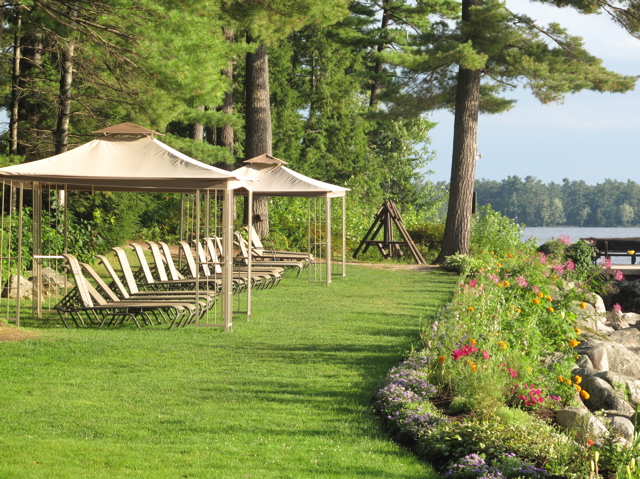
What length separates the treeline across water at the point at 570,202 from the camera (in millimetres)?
66625

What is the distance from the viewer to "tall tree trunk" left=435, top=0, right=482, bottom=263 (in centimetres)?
2269

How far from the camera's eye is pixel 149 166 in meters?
11.4

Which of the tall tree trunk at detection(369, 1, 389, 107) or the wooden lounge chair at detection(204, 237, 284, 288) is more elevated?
the tall tree trunk at detection(369, 1, 389, 107)

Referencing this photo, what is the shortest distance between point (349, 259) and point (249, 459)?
18.6 meters

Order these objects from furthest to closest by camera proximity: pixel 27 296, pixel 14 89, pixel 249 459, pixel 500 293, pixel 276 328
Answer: pixel 14 89 < pixel 27 296 < pixel 276 328 < pixel 500 293 < pixel 249 459

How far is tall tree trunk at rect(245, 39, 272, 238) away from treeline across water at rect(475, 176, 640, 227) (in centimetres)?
4309

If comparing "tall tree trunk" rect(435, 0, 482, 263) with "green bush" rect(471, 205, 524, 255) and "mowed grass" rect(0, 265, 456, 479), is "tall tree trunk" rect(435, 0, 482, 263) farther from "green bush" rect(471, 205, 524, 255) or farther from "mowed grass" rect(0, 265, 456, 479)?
"mowed grass" rect(0, 265, 456, 479)

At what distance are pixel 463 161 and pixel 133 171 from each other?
13.4 meters

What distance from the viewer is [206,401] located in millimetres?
7113

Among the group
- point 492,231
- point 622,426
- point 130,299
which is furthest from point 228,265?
point 492,231

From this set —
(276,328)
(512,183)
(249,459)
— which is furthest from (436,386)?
(512,183)

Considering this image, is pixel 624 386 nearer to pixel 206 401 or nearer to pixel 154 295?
pixel 206 401

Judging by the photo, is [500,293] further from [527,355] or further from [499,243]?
[499,243]

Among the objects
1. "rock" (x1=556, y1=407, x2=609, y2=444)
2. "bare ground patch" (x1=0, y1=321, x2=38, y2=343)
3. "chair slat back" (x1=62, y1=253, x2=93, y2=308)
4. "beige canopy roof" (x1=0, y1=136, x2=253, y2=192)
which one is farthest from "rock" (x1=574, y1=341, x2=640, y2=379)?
"bare ground patch" (x1=0, y1=321, x2=38, y2=343)
